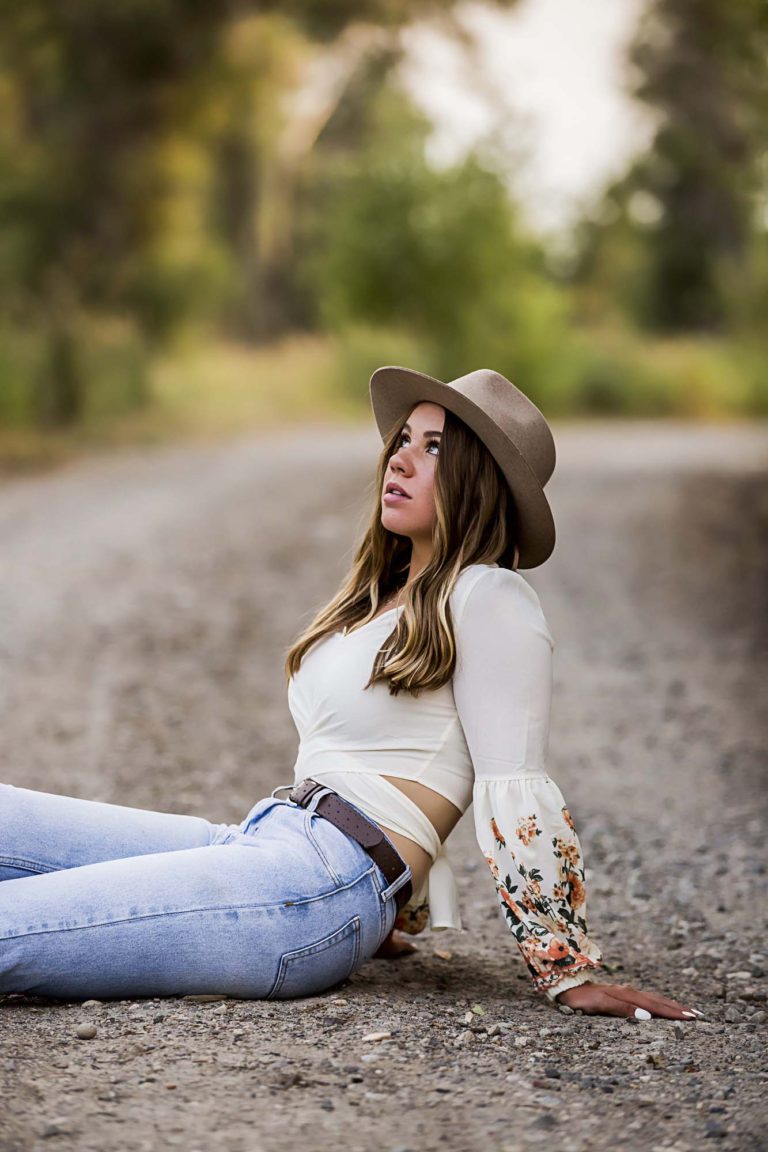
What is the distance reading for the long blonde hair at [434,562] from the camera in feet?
9.96

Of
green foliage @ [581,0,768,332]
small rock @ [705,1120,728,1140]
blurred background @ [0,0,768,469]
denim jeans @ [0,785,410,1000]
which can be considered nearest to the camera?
small rock @ [705,1120,728,1140]

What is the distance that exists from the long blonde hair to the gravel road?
31.5 inches

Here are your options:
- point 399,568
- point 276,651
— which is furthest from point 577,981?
point 276,651

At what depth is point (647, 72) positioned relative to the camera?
3769cm

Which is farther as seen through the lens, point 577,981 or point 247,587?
point 247,587

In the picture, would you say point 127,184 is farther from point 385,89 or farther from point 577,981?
point 577,981

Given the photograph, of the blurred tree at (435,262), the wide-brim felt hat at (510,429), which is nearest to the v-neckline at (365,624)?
the wide-brim felt hat at (510,429)

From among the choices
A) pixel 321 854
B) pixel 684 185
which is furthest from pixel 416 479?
pixel 684 185

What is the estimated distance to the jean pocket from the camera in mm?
3047

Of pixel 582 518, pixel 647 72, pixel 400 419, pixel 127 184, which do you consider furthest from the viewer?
pixel 647 72

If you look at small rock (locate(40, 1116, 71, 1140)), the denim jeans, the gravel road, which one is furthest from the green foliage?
small rock (locate(40, 1116, 71, 1140))

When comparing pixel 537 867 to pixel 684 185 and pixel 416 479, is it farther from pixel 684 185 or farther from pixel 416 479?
pixel 684 185

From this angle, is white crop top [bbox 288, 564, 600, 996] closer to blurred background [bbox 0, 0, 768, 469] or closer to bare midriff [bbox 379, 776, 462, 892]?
bare midriff [bbox 379, 776, 462, 892]

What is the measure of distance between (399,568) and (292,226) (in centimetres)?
3766
